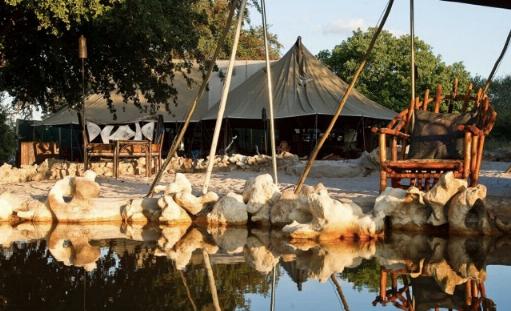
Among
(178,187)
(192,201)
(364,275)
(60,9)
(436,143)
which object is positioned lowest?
(364,275)

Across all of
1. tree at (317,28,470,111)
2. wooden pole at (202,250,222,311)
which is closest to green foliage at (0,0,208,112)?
wooden pole at (202,250,222,311)

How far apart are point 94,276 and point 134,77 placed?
9886 millimetres

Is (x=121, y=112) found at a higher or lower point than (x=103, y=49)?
lower

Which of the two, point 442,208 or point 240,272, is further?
point 442,208

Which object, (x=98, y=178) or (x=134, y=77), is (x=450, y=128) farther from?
(x=134, y=77)

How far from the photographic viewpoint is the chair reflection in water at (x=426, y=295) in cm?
343

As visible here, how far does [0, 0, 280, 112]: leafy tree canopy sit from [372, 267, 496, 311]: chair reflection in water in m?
7.84

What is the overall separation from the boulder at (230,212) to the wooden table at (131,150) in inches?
208

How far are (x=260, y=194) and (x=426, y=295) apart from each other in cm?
300

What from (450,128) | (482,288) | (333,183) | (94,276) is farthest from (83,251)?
(333,183)

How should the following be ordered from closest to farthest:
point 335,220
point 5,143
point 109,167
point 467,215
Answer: point 335,220 < point 467,215 < point 109,167 < point 5,143

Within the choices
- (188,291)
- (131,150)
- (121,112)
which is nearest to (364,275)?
(188,291)

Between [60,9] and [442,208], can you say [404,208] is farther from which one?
[60,9]

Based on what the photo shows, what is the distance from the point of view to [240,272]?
4336mm
